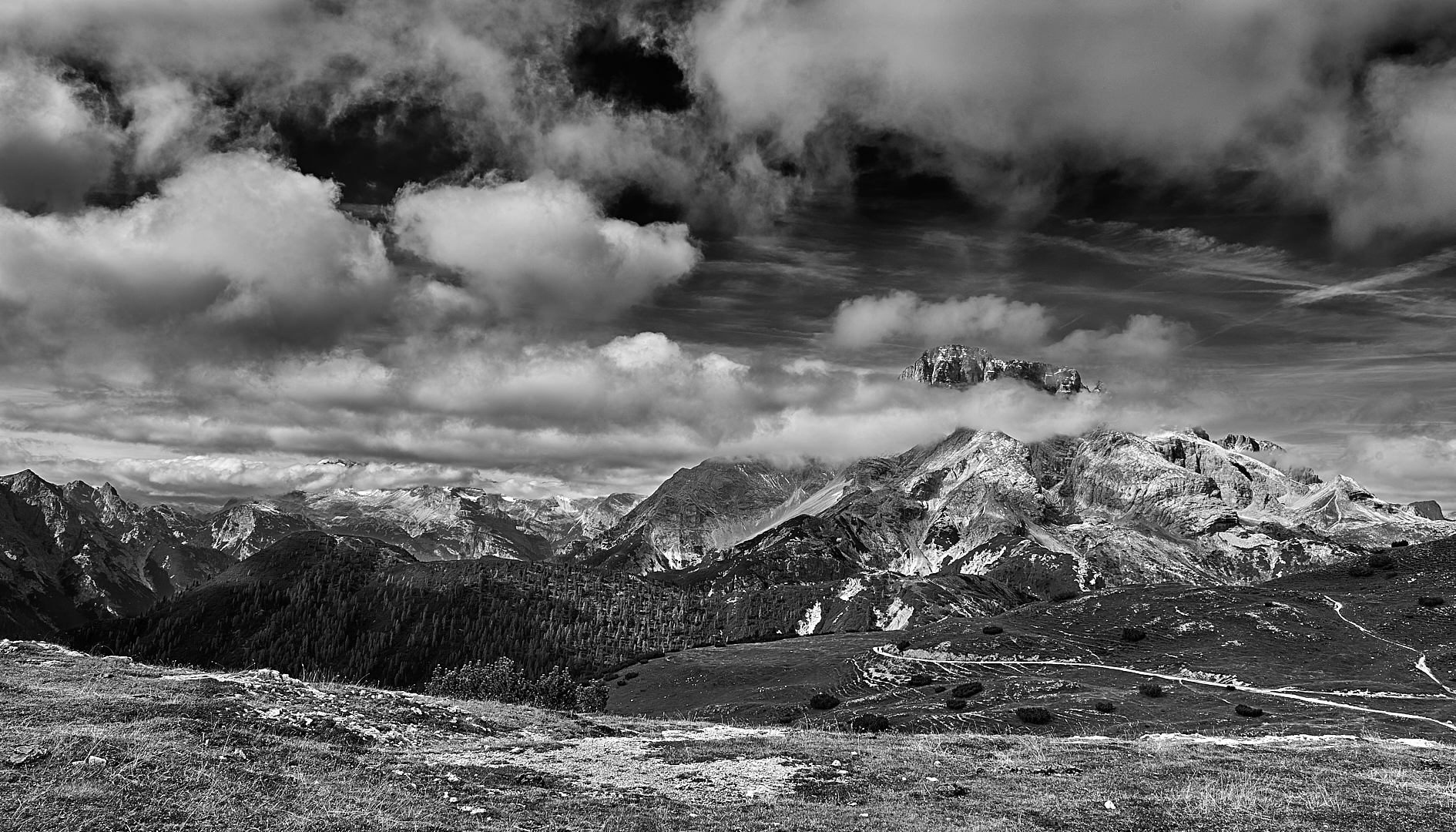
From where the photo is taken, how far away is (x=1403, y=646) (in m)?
101

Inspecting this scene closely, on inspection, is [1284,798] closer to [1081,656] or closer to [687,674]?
[1081,656]

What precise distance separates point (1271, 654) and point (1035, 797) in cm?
10391

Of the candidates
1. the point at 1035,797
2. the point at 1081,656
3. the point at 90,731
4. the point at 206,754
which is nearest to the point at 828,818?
the point at 1035,797

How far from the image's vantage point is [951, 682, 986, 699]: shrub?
94.7 meters

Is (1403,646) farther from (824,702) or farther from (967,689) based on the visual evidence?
(824,702)

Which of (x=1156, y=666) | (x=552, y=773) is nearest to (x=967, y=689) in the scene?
(x=1156, y=666)

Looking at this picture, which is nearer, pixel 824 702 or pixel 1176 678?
pixel 1176 678

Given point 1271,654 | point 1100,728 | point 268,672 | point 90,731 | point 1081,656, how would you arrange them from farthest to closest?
point 1081,656 < point 1271,654 < point 1100,728 < point 268,672 < point 90,731

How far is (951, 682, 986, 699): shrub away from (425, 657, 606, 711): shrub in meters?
46.1

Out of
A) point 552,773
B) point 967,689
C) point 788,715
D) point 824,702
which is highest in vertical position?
point 552,773

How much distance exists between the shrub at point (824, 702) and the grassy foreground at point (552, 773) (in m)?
68.5

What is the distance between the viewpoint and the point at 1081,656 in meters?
114

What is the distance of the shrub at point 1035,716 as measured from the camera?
78.5m

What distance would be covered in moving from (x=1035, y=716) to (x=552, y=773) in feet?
224
